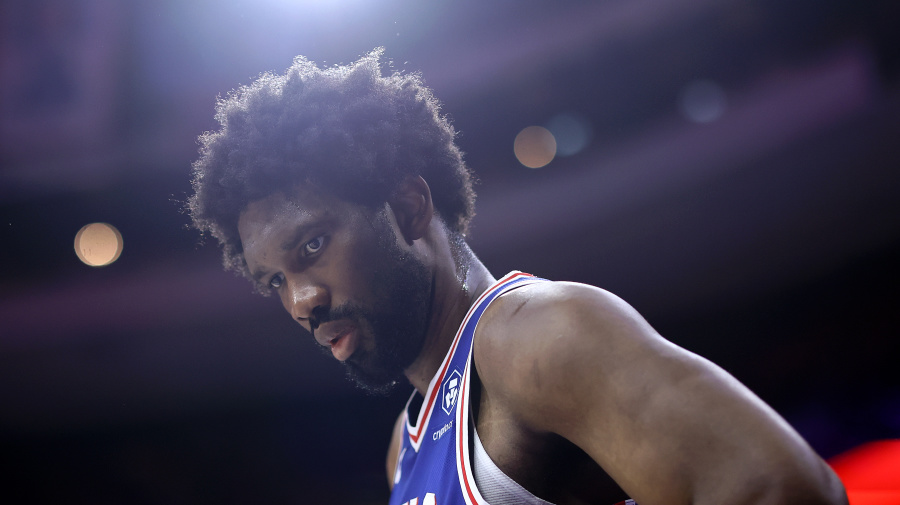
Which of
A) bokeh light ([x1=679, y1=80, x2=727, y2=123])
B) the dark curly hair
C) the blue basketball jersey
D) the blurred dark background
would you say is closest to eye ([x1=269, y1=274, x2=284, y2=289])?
the dark curly hair

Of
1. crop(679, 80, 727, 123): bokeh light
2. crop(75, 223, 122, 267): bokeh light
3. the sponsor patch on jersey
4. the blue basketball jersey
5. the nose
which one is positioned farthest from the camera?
crop(679, 80, 727, 123): bokeh light

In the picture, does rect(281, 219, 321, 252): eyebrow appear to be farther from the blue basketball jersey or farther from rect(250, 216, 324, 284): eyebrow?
the blue basketball jersey

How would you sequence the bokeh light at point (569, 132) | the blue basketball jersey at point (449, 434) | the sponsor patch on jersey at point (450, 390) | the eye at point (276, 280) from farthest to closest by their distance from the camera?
the bokeh light at point (569, 132), the eye at point (276, 280), the sponsor patch on jersey at point (450, 390), the blue basketball jersey at point (449, 434)

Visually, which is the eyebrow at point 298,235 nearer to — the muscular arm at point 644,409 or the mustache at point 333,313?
the mustache at point 333,313

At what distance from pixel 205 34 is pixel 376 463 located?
8.03ft

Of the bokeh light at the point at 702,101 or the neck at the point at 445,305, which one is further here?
the bokeh light at the point at 702,101

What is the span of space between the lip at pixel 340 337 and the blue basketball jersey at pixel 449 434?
0.73 ft

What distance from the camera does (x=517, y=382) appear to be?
0.88 meters

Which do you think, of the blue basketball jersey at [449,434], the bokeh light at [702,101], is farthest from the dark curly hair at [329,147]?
the bokeh light at [702,101]

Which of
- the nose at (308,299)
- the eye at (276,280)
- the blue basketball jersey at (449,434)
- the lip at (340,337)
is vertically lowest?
the blue basketball jersey at (449,434)

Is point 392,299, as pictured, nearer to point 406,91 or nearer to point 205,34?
point 406,91

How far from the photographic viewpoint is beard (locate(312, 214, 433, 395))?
1.36 m

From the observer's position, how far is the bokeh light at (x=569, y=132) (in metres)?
3.10

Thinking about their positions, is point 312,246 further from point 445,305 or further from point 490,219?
point 490,219
